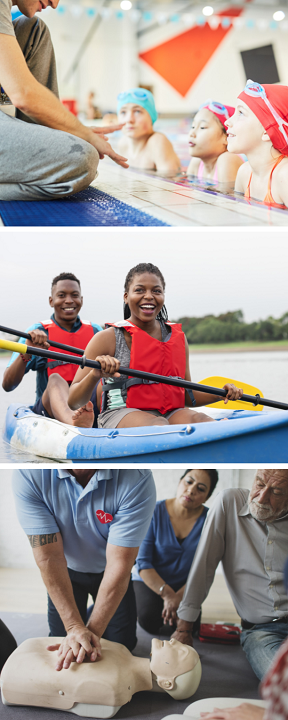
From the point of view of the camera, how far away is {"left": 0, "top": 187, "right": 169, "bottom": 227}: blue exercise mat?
1593 mm

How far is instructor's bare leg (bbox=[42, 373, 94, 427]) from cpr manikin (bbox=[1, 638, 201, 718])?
808 mm

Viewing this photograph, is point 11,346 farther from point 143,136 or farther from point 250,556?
point 143,136

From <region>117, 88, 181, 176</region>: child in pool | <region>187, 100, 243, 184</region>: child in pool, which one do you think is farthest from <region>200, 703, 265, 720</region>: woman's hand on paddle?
<region>117, 88, 181, 176</region>: child in pool

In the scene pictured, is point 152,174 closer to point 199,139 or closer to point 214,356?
point 199,139

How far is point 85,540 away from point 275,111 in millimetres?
1698

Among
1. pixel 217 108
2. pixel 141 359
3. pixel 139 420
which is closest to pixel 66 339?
pixel 141 359

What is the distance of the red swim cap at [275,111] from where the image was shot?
188 cm

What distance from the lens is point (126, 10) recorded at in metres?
3.28

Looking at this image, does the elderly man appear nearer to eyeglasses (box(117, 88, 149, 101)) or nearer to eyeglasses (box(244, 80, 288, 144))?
eyeglasses (box(244, 80, 288, 144))

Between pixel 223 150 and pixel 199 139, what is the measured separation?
0.42 feet

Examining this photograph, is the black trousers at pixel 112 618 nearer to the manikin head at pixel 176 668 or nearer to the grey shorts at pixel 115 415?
the manikin head at pixel 176 668

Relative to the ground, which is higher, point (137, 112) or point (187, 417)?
point (137, 112)

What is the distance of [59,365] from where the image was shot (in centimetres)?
220

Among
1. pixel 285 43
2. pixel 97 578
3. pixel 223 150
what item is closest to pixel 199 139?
pixel 223 150
